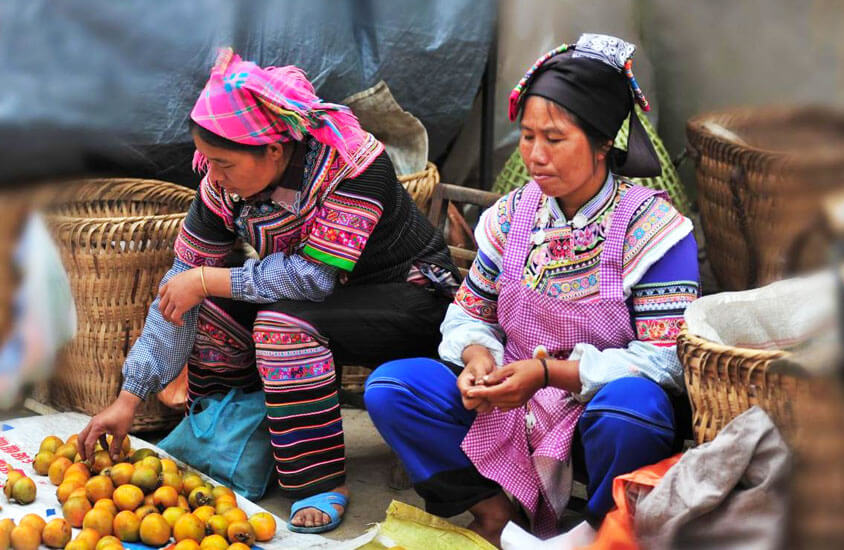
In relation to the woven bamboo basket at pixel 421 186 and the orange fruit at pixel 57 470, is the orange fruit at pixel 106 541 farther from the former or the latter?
the woven bamboo basket at pixel 421 186

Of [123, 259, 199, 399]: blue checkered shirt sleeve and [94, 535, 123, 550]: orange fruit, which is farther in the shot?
[123, 259, 199, 399]: blue checkered shirt sleeve

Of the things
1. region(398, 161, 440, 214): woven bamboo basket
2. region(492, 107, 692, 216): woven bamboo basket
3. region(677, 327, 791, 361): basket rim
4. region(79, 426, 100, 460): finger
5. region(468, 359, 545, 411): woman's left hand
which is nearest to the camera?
region(677, 327, 791, 361): basket rim

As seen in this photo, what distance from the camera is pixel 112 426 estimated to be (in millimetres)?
2393

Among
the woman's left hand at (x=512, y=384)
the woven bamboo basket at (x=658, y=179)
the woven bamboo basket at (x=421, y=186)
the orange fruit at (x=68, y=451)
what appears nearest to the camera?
the woman's left hand at (x=512, y=384)

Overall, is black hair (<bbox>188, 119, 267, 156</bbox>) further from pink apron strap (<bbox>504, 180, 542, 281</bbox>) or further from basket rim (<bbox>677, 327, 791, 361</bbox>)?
basket rim (<bbox>677, 327, 791, 361</bbox>)

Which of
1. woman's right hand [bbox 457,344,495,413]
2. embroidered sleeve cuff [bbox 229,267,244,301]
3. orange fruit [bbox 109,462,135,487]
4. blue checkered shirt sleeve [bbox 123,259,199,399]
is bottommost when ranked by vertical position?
orange fruit [bbox 109,462,135,487]

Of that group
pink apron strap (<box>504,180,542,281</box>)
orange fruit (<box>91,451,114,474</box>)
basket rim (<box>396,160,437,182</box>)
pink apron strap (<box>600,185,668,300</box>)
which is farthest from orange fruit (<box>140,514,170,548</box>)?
basket rim (<box>396,160,437,182</box>)

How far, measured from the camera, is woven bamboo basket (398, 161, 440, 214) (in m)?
3.10

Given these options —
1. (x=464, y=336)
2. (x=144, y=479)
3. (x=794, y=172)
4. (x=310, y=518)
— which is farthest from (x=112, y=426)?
(x=794, y=172)

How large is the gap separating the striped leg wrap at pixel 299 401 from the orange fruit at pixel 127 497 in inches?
14.0

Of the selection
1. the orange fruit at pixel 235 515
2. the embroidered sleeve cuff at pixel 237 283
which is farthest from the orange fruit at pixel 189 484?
the embroidered sleeve cuff at pixel 237 283

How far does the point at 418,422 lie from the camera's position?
7.10ft

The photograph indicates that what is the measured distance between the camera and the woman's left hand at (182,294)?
2441 mm

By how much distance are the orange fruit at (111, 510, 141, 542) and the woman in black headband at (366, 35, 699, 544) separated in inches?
22.8
